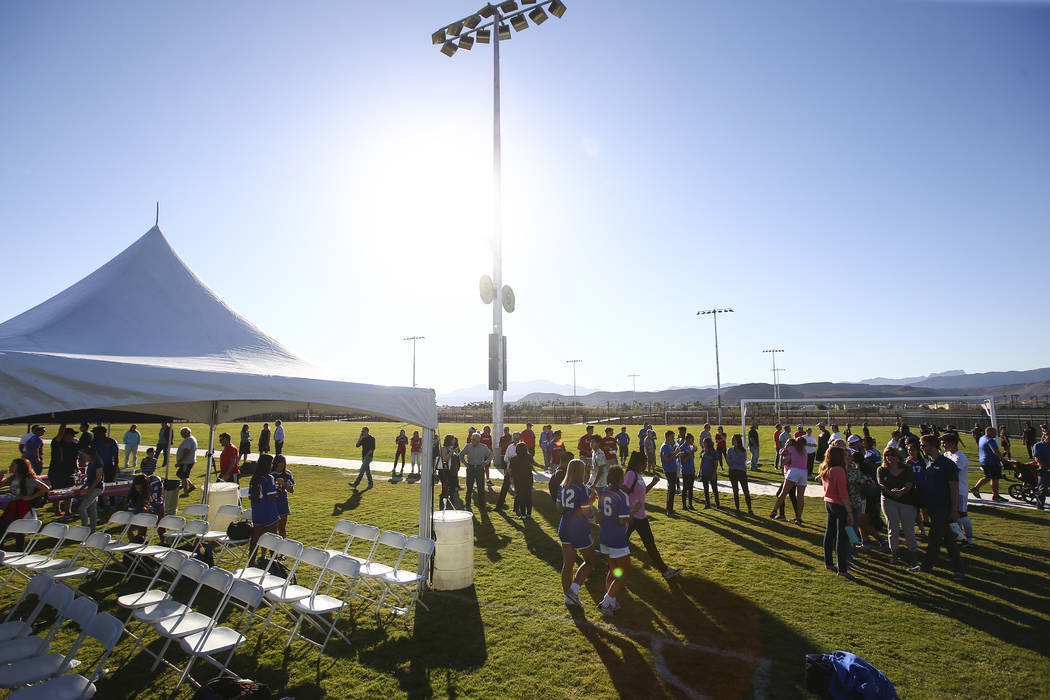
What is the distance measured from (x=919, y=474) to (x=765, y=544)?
2.54 metres

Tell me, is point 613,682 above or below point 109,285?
below

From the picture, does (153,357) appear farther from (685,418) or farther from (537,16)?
(685,418)

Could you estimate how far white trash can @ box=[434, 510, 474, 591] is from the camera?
21.7 ft

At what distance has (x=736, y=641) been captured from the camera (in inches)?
203

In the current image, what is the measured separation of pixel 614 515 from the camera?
229 inches

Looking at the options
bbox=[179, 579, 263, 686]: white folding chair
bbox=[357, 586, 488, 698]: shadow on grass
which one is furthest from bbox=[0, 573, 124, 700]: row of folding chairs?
bbox=[357, 586, 488, 698]: shadow on grass

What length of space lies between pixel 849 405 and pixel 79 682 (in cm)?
4400

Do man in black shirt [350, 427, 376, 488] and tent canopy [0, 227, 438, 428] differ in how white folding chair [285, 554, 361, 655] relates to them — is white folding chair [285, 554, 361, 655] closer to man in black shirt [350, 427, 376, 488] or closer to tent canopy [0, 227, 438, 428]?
tent canopy [0, 227, 438, 428]

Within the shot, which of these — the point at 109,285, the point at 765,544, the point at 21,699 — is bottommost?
the point at 765,544

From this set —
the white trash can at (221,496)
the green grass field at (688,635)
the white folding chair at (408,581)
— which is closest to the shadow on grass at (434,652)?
the green grass field at (688,635)

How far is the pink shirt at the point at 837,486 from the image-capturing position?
6742 millimetres

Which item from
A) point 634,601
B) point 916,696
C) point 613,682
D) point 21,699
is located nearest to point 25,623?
point 21,699

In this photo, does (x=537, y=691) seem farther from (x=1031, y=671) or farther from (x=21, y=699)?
(x=1031, y=671)

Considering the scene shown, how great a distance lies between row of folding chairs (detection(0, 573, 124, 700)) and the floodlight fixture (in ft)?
46.7
